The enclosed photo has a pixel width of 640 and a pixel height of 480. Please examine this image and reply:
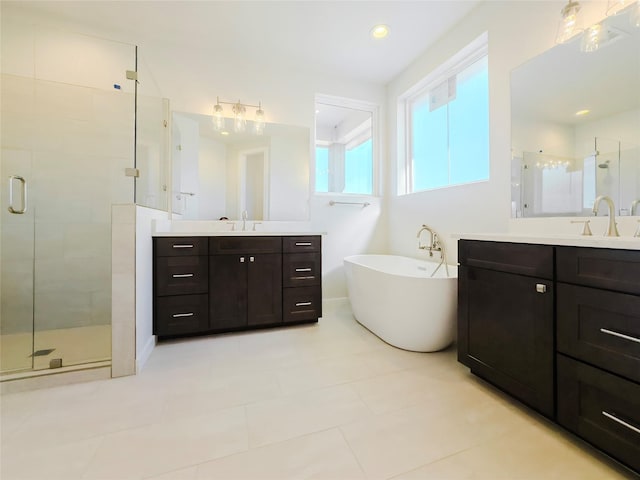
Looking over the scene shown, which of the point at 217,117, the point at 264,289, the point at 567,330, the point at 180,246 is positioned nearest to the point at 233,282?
the point at 264,289

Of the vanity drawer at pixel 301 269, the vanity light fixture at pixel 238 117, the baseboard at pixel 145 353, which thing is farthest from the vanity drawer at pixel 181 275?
the vanity light fixture at pixel 238 117

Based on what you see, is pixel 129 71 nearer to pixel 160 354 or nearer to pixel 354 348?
pixel 160 354

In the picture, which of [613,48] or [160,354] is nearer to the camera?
[613,48]

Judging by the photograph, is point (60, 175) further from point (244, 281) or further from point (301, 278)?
point (301, 278)

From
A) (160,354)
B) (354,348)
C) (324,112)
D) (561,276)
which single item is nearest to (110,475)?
(160,354)

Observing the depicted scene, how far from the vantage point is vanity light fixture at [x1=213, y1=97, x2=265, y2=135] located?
8.87 feet

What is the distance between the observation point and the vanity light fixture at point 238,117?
2.70m

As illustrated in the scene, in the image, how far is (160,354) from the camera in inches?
75.1

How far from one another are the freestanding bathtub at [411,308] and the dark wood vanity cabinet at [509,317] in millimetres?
177

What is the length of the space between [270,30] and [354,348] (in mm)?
2882

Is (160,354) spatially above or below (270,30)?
below

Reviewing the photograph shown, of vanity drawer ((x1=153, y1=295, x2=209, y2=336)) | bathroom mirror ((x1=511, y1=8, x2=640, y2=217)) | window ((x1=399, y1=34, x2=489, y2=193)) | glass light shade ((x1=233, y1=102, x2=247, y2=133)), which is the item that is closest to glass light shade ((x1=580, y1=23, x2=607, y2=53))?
bathroom mirror ((x1=511, y1=8, x2=640, y2=217))

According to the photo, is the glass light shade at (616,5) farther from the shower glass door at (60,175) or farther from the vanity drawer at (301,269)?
the shower glass door at (60,175)

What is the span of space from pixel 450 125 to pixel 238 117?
2188 millimetres
